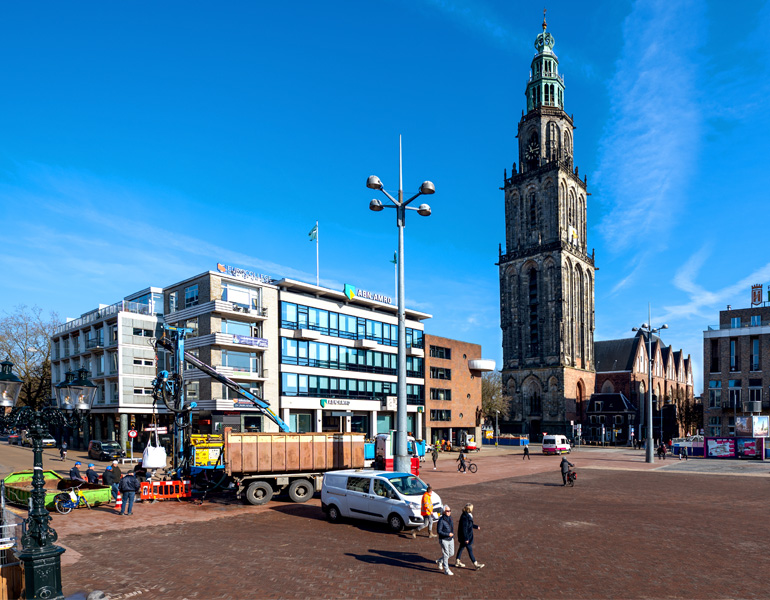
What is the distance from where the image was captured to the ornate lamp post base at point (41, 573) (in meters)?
10.4

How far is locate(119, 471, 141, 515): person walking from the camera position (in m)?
20.2

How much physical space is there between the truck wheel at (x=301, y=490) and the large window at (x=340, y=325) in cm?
2854

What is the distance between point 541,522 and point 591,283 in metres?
92.3

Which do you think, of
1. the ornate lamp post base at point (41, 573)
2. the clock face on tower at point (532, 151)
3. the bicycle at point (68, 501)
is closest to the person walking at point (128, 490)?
the bicycle at point (68, 501)

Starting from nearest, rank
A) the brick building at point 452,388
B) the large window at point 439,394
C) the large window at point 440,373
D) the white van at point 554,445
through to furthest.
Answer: the white van at point 554,445, the brick building at point 452,388, the large window at point 439,394, the large window at point 440,373

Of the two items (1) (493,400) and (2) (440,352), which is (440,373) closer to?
(2) (440,352)

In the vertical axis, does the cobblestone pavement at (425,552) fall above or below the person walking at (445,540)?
below

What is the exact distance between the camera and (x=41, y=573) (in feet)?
34.3

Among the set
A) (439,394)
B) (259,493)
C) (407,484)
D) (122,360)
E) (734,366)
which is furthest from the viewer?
(734,366)

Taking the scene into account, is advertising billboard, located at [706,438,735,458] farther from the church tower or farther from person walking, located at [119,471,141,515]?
person walking, located at [119,471,141,515]

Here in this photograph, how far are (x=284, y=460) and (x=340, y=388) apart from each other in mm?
32821

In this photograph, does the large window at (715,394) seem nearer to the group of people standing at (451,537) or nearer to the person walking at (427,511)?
the person walking at (427,511)

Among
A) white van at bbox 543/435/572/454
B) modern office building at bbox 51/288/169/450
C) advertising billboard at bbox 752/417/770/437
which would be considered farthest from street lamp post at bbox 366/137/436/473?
advertising billboard at bbox 752/417/770/437

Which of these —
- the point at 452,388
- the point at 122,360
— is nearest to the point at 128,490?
the point at 122,360
